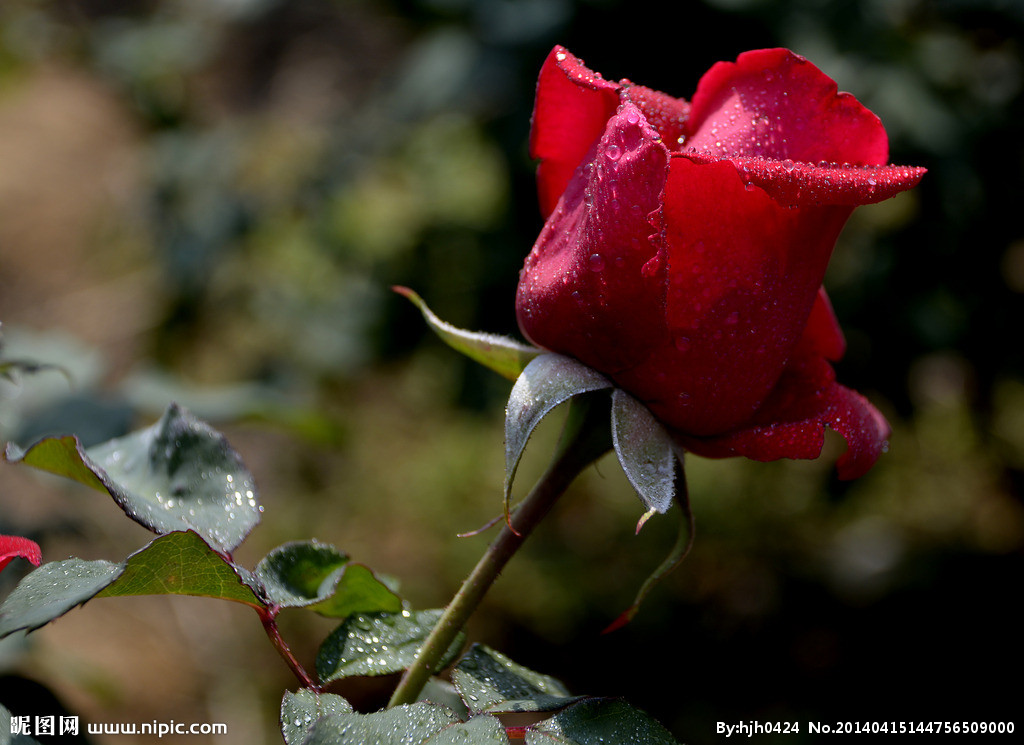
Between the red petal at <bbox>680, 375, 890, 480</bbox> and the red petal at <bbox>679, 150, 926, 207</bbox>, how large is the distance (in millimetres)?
124

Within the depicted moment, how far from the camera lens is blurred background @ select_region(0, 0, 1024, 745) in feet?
3.95

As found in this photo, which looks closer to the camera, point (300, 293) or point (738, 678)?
point (738, 678)

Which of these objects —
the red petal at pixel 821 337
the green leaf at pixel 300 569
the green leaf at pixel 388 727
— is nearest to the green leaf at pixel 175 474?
the green leaf at pixel 300 569

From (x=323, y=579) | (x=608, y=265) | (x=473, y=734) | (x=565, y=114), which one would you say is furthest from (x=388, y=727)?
(x=565, y=114)

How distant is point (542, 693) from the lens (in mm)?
488

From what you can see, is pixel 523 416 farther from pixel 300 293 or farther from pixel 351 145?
pixel 300 293

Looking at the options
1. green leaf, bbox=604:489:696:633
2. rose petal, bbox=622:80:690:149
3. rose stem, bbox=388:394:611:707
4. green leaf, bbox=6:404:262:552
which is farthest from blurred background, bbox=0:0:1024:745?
rose petal, bbox=622:80:690:149

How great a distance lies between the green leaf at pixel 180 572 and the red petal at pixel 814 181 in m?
0.31

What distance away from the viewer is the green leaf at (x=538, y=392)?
1.42ft

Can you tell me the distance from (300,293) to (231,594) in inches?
66.9

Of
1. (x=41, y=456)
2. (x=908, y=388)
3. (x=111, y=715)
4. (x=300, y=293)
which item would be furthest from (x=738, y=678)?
(x=41, y=456)

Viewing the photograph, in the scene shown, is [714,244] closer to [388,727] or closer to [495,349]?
[495,349]

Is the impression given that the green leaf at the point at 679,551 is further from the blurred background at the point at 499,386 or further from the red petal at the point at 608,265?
→ the blurred background at the point at 499,386

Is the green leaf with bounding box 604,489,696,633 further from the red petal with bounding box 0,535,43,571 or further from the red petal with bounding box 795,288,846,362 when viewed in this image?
the red petal with bounding box 0,535,43,571
